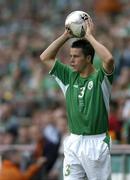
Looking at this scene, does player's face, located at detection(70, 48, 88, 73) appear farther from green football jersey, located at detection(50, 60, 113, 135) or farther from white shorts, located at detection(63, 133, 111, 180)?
white shorts, located at detection(63, 133, 111, 180)

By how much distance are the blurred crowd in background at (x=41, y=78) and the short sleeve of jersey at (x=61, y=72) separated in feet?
11.6

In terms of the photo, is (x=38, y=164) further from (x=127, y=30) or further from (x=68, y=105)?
(x=127, y=30)

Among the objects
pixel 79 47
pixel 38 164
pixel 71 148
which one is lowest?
pixel 38 164

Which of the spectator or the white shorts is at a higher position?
the white shorts

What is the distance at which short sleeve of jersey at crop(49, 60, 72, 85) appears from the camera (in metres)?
11.1

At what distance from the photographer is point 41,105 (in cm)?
1862

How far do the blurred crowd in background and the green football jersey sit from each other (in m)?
3.66

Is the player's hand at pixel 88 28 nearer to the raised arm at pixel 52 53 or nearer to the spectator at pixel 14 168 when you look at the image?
the raised arm at pixel 52 53

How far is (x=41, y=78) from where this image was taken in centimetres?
1981

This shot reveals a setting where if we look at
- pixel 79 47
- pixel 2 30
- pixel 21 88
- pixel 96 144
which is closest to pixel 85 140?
pixel 96 144

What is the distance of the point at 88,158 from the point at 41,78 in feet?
29.8

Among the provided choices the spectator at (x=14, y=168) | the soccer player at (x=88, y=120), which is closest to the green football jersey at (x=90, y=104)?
the soccer player at (x=88, y=120)

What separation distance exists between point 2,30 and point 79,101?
14681mm

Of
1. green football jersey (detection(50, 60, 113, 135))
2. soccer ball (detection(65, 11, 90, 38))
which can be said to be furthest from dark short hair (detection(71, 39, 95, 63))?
green football jersey (detection(50, 60, 113, 135))
